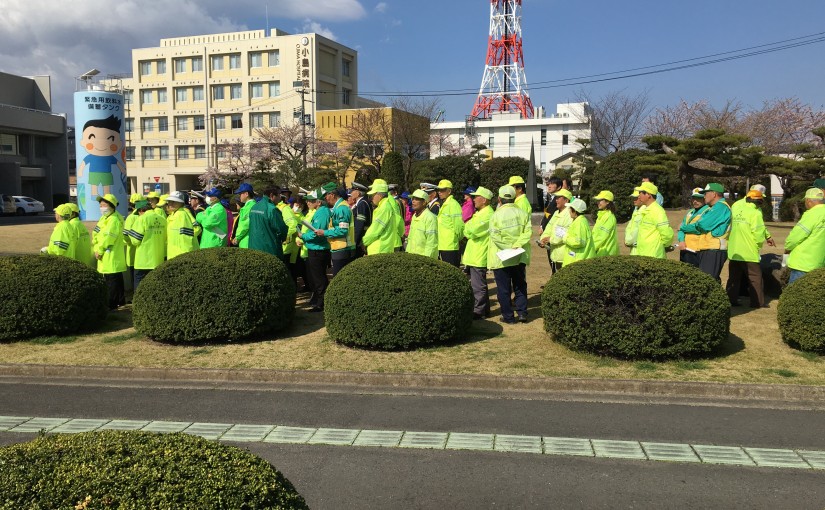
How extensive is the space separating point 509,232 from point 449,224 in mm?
1788

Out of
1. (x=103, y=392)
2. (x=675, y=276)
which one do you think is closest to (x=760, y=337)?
(x=675, y=276)

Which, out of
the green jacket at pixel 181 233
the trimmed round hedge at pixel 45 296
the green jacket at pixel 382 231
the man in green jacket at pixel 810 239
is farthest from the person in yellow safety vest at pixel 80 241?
the man in green jacket at pixel 810 239

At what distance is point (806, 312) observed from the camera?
732cm

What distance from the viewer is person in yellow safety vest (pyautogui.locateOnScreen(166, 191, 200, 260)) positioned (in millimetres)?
10445

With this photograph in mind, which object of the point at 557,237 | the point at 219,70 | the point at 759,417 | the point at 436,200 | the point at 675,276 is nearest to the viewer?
the point at 759,417

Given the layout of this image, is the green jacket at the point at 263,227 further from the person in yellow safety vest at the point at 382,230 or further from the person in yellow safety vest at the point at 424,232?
the person in yellow safety vest at the point at 424,232

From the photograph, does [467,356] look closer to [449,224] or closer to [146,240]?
[449,224]

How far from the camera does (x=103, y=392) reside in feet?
22.5

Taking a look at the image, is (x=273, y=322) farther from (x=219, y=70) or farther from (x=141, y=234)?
(x=219, y=70)

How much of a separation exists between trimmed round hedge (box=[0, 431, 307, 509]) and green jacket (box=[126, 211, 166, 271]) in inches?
323

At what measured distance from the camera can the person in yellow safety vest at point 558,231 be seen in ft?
31.2

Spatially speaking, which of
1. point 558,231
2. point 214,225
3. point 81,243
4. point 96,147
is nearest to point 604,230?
point 558,231

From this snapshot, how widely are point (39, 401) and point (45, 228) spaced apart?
978 inches

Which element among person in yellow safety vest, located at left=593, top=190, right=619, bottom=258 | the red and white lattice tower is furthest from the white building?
person in yellow safety vest, located at left=593, top=190, right=619, bottom=258
